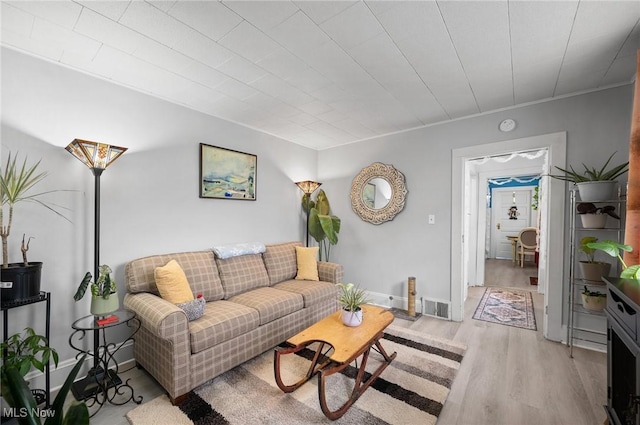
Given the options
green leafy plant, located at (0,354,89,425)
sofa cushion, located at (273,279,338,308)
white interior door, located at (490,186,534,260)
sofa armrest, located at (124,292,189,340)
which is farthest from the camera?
white interior door, located at (490,186,534,260)

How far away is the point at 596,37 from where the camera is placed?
1754 mm

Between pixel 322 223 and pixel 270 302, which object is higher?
pixel 322 223

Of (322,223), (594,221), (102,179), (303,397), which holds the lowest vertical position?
(303,397)

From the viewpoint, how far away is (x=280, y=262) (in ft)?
11.0

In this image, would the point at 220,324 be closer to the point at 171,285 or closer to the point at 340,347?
the point at 171,285

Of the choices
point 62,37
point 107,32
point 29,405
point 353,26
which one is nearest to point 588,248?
point 353,26

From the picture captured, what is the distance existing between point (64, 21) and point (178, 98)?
3.38 feet

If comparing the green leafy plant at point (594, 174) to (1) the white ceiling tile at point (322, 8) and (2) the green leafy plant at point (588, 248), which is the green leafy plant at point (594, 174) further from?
(1) the white ceiling tile at point (322, 8)

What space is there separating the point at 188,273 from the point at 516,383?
2.80 meters

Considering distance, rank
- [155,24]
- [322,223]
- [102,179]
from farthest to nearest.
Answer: [322,223]
[102,179]
[155,24]

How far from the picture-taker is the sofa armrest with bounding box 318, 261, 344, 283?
3.35 metres

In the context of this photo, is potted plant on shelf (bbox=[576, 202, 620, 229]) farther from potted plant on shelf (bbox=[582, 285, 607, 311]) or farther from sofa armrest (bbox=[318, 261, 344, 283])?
sofa armrest (bbox=[318, 261, 344, 283])

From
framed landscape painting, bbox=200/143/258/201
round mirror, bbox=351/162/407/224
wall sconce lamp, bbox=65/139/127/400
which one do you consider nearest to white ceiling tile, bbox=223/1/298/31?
wall sconce lamp, bbox=65/139/127/400

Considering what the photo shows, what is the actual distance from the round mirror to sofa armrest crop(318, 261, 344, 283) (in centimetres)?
92
